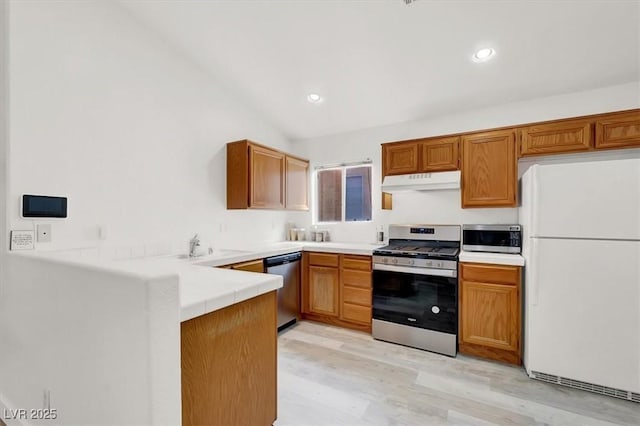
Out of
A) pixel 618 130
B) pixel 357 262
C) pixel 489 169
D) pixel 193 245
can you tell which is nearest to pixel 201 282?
pixel 193 245

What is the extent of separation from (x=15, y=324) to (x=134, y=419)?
1.49 metres

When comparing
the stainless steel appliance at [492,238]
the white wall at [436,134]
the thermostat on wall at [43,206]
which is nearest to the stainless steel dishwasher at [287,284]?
the white wall at [436,134]

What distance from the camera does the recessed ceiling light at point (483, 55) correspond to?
2447 mm

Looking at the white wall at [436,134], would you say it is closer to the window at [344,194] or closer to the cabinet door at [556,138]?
the window at [344,194]

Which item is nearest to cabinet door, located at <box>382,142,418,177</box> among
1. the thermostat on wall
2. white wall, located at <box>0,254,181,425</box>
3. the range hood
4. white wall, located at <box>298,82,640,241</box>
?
the range hood

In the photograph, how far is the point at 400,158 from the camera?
11.1ft

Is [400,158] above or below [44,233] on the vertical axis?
above

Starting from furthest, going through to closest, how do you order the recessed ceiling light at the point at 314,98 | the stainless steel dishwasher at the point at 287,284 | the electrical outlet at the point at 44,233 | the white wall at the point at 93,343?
1. the recessed ceiling light at the point at 314,98
2. the stainless steel dishwasher at the point at 287,284
3. the electrical outlet at the point at 44,233
4. the white wall at the point at 93,343

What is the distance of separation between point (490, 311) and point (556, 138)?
1.71m

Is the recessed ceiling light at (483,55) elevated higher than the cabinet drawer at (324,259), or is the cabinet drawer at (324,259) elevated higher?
the recessed ceiling light at (483,55)

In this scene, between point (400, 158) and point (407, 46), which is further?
point (400, 158)

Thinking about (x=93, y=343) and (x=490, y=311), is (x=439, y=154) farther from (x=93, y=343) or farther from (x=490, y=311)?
(x=93, y=343)

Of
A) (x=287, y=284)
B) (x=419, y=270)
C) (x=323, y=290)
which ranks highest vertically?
(x=419, y=270)

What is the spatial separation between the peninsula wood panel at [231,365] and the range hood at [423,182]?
2.20 meters
